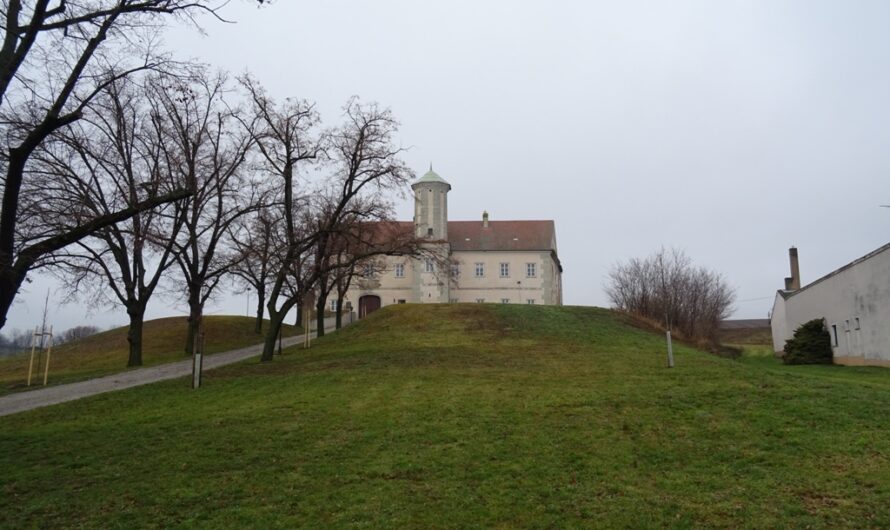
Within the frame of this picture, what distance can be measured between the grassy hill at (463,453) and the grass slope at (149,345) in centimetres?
1888

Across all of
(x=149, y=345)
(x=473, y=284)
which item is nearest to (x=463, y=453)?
(x=149, y=345)

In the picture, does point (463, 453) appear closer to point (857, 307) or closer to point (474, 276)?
point (857, 307)

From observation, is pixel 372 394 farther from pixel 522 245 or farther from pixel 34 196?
pixel 522 245

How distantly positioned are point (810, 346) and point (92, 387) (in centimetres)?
3161

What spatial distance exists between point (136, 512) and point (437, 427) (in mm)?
5837

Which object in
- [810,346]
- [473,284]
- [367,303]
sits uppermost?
[473,284]

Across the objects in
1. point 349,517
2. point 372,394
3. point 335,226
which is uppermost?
point 335,226

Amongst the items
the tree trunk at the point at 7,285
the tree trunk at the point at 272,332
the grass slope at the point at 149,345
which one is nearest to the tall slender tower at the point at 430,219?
the grass slope at the point at 149,345

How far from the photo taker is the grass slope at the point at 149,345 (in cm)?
3709

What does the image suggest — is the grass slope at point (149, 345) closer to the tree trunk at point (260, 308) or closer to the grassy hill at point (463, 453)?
the tree trunk at point (260, 308)

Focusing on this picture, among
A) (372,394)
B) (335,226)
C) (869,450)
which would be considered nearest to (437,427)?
(372,394)

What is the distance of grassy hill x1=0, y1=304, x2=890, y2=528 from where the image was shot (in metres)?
8.27

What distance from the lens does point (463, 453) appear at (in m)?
11.0

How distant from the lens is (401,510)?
841 cm
